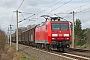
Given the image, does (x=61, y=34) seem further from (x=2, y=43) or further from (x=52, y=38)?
(x=2, y=43)

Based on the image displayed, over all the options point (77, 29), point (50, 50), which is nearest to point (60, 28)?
point (50, 50)

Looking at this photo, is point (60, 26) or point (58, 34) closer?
point (58, 34)

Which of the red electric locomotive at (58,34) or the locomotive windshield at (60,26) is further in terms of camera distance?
A: the locomotive windshield at (60,26)

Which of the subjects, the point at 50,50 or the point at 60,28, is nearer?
the point at 60,28

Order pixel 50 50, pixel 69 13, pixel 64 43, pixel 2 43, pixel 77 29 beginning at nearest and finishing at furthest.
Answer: pixel 64 43 → pixel 50 50 → pixel 2 43 → pixel 69 13 → pixel 77 29

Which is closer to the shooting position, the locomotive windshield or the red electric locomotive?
the red electric locomotive

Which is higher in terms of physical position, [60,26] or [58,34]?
[60,26]

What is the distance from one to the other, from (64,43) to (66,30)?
1.49 meters

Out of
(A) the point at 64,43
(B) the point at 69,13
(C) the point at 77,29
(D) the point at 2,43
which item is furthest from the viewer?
(C) the point at 77,29

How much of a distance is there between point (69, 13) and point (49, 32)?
13.0 m

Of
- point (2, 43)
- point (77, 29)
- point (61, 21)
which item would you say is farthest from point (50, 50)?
point (77, 29)

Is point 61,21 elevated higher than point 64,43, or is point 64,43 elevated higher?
point 61,21

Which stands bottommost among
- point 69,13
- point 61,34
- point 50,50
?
point 50,50

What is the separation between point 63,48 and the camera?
26797mm
